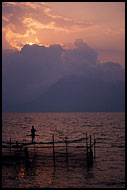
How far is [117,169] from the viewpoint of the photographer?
882 inches

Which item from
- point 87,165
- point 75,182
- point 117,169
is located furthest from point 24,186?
point 117,169

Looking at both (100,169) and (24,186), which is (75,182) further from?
(100,169)

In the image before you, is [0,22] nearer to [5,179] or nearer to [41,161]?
[5,179]

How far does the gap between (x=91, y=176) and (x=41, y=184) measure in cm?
443

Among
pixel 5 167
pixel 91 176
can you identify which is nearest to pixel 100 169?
pixel 91 176

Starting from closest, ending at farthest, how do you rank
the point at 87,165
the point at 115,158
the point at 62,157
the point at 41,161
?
the point at 87,165 < the point at 41,161 < the point at 62,157 < the point at 115,158

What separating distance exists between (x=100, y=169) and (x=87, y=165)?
1.39 m

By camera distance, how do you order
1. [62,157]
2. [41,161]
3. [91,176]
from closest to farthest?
1. [91,176]
2. [41,161]
3. [62,157]

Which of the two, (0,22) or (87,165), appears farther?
(87,165)

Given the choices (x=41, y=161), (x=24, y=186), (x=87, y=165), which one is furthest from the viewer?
(x=41, y=161)

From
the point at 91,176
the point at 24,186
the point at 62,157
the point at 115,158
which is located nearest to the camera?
the point at 24,186

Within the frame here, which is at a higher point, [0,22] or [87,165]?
[0,22]

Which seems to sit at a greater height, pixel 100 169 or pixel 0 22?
pixel 0 22

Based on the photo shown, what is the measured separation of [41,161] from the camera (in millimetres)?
24078
